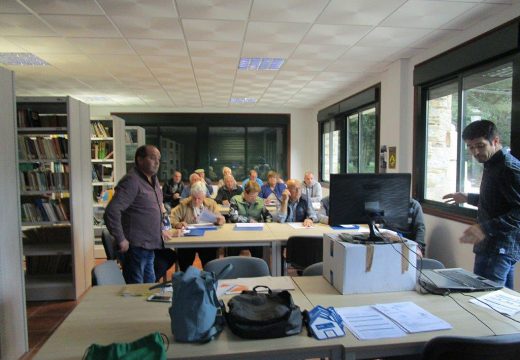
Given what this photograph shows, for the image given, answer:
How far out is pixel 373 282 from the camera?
77.7 inches

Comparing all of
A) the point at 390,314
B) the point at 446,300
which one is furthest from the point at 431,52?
the point at 390,314

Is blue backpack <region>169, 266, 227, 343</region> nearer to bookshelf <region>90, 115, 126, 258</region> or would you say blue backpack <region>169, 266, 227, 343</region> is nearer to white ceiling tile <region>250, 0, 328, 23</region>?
white ceiling tile <region>250, 0, 328, 23</region>

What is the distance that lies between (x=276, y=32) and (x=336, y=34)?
653mm

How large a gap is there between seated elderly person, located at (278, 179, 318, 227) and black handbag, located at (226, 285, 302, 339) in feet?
9.14

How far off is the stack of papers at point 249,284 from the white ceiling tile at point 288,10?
90.4 inches

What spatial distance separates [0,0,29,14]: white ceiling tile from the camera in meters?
3.02

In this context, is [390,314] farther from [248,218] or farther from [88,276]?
[88,276]

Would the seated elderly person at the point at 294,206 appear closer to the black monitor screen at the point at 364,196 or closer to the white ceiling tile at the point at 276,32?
the white ceiling tile at the point at 276,32

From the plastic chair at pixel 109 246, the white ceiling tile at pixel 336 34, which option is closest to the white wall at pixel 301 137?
the white ceiling tile at pixel 336 34

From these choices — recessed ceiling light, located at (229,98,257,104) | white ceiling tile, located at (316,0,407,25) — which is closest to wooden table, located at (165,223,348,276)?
white ceiling tile, located at (316,0,407,25)

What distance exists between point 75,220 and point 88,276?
824mm

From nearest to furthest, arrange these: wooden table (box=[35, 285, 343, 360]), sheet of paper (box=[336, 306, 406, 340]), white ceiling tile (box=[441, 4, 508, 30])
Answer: wooden table (box=[35, 285, 343, 360]) → sheet of paper (box=[336, 306, 406, 340]) → white ceiling tile (box=[441, 4, 508, 30])

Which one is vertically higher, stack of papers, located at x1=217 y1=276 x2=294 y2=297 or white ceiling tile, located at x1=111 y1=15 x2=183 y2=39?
white ceiling tile, located at x1=111 y1=15 x2=183 y2=39

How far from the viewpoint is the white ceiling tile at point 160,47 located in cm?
395
